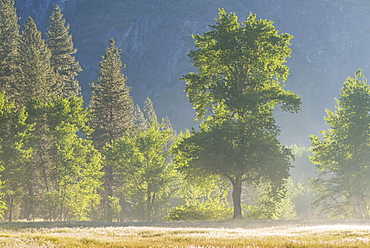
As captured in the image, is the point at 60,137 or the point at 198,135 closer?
the point at 198,135

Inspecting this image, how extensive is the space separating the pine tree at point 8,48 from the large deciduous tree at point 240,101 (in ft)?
86.0

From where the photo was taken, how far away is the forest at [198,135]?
31.5m

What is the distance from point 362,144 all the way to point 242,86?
16.0 metres

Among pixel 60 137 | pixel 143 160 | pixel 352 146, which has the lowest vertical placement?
pixel 352 146

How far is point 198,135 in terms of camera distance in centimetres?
3153

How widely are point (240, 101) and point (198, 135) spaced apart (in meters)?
4.10

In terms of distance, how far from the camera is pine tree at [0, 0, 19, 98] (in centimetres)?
4897

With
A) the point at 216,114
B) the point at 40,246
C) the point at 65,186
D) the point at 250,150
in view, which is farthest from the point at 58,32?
the point at 40,246

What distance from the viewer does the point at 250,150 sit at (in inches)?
1186

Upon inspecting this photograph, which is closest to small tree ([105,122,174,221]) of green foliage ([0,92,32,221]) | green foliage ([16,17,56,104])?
green foliage ([16,17,56,104])

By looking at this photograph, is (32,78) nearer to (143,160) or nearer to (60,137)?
(60,137)

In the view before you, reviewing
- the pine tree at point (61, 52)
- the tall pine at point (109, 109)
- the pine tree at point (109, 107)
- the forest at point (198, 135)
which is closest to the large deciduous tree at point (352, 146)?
the forest at point (198, 135)

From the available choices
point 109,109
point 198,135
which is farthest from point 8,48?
point 198,135

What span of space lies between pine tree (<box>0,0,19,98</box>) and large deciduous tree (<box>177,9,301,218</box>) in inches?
1032
